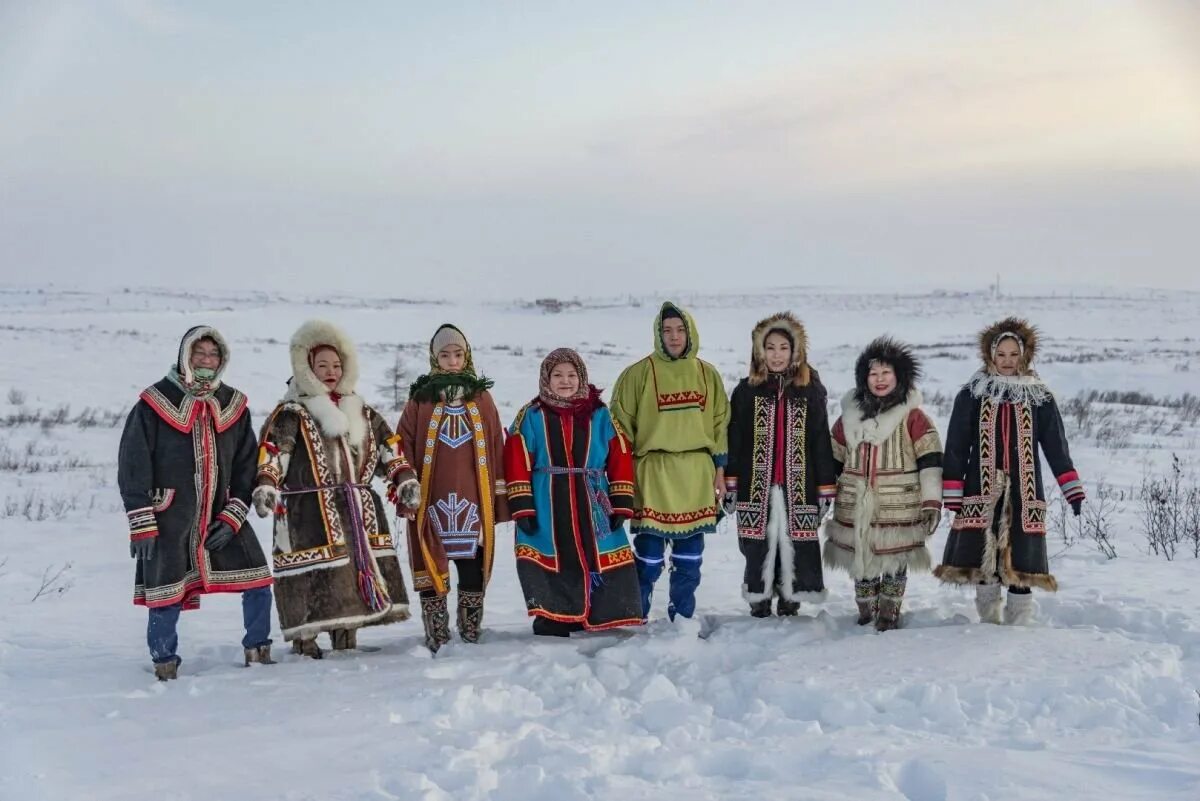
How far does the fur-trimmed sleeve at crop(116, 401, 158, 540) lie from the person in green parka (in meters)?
2.45

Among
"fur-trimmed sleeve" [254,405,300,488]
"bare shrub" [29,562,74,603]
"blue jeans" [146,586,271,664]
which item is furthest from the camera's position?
"bare shrub" [29,562,74,603]

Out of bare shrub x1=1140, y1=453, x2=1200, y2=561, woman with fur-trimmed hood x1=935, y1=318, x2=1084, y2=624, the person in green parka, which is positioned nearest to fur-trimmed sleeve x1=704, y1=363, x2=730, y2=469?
the person in green parka

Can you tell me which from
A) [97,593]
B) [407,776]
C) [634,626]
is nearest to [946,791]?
[407,776]

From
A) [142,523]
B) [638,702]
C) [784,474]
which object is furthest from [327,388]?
[784,474]

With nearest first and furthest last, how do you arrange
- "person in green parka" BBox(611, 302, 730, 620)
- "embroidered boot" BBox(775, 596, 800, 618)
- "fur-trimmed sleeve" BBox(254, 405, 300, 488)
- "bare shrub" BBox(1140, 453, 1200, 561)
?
1. "fur-trimmed sleeve" BBox(254, 405, 300, 488)
2. "person in green parka" BBox(611, 302, 730, 620)
3. "embroidered boot" BBox(775, 596, 800, 618)
4. "bare shrub" BBox(1140, 453, 1200, 561)

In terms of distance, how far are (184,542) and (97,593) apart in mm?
2254

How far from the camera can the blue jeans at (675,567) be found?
17.7 ft

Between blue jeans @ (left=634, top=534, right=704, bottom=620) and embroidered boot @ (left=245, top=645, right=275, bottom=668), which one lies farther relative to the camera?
blue jeans @ (left=634, top=534, right=704, bottom=620)

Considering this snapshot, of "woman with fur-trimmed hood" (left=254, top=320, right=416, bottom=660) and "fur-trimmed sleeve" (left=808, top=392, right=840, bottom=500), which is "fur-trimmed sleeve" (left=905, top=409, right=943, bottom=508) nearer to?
"fur-trimmed sleeve" (left=808, top=392, right=840, bottom=500)

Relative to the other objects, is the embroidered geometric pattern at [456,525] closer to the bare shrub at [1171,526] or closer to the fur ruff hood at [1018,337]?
the fur ruff hood at [1018,337]

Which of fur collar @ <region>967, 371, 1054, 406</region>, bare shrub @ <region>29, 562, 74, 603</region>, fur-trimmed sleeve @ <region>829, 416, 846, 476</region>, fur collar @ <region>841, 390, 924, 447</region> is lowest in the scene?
bare shrub @ <region>29, 562, 74, 603</region>

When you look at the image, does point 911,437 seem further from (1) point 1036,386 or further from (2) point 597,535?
(2) point 597,535

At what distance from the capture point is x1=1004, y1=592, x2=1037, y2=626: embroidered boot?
513 cm

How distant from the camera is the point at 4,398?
1562cm
